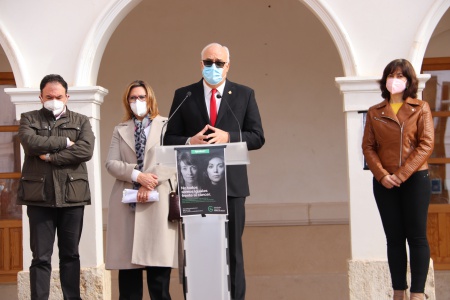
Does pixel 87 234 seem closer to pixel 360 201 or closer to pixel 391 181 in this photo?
pixel 360 201

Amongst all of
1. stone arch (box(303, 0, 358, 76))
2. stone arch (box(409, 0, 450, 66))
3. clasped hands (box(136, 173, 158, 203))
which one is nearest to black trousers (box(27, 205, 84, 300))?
clasped hands (box(136, 173, 158, 203))

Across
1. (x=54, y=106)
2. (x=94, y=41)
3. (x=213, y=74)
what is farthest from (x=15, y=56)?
(x=213, y=74)

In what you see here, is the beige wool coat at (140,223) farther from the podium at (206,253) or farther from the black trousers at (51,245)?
the podium at (206,253)

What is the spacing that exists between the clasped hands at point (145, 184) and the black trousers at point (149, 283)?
1.74 ft

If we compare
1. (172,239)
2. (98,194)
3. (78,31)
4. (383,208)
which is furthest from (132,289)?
(78,31)

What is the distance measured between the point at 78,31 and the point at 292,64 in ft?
9.21

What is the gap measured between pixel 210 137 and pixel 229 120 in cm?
42

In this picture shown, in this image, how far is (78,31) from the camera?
7.36 metres

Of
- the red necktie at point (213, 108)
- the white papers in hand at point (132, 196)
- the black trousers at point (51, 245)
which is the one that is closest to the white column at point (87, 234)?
the black trousers at point (51, 245)

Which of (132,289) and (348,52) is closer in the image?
(132,289)

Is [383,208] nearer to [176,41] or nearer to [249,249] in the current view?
[249,249]

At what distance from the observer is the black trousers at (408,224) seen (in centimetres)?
557

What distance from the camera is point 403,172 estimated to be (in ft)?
18.1

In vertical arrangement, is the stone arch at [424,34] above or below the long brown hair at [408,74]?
above
